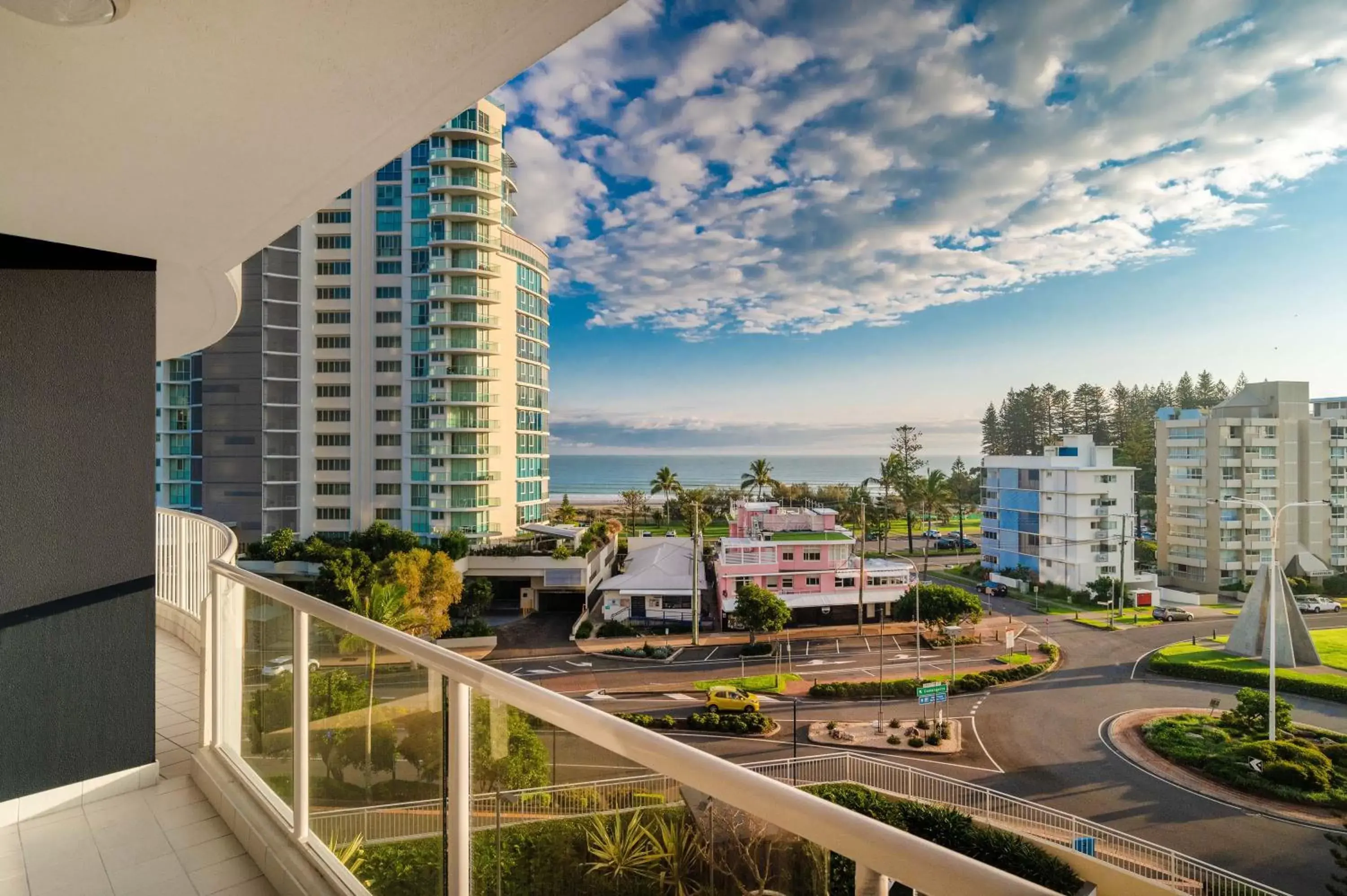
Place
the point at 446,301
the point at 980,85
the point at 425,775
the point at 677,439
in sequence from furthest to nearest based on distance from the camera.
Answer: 1. the point at 677,439
2. the point at 980,85
3. the point at 446,301
4. the point at 425,775

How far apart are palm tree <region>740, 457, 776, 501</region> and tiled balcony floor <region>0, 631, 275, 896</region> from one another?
135 feet

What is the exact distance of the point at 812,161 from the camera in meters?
65.9

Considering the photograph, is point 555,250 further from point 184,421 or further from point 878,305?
point 184,421

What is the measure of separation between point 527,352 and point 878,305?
5471 centimetres

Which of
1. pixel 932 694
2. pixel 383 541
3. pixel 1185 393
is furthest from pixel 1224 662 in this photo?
pixel 383 541

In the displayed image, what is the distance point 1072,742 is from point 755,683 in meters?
10.3

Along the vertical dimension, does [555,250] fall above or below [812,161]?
below

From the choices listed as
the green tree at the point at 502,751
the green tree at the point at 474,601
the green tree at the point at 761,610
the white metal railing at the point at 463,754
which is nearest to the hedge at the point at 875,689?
the green tree at the point at 761,610

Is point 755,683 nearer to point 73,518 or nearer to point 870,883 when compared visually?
point 73,518

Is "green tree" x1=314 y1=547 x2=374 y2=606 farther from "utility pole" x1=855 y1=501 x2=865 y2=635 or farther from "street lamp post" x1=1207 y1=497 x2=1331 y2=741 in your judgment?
"street lamp post" x1=1207 y1=497 x2=1331 y2=741

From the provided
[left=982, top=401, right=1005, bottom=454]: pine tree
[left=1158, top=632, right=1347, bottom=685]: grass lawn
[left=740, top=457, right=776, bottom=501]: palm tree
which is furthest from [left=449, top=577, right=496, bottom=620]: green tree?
[left=982, top=401, right=1005, bottom=454]: pine tree

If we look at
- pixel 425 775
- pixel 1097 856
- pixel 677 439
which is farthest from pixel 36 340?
pixel 677 439

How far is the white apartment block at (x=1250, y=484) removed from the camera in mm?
32875

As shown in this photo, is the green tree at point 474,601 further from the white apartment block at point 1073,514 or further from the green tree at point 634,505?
the white apartment block at point 1073,514
